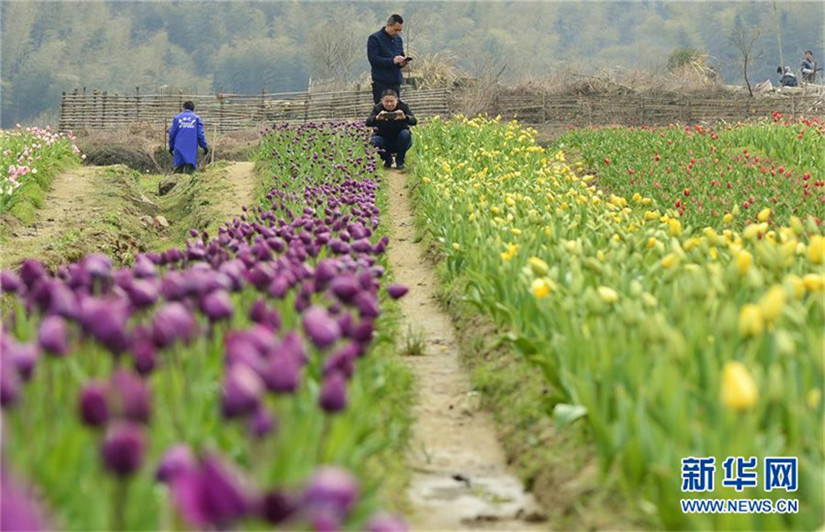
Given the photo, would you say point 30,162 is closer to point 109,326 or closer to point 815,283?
point 815,283

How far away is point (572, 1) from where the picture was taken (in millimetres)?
137625

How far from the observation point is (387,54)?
16.4m

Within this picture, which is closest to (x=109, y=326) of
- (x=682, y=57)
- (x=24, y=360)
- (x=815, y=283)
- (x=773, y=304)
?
(x=24, y=360)

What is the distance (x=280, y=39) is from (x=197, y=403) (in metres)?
104

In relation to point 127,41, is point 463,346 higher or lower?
lower

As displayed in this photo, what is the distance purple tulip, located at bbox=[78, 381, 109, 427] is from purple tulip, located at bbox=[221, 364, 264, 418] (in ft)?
0.92

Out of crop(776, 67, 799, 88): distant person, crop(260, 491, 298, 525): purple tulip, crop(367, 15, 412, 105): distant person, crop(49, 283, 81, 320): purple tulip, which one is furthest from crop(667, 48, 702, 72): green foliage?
crop(260, 491, 298, 525): purple tulip

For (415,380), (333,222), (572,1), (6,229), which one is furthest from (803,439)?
(572,1)

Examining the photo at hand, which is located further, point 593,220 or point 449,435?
point 593,220

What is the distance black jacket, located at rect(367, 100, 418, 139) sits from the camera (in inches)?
623

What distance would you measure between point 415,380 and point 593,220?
2.83 metres

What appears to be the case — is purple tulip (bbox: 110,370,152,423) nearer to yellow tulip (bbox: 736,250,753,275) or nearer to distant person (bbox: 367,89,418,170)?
yellow tulip (bbox: 736,250,753,275)

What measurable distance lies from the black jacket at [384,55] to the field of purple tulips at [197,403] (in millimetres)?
10821

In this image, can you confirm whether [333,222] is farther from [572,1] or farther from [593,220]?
[572,1]
